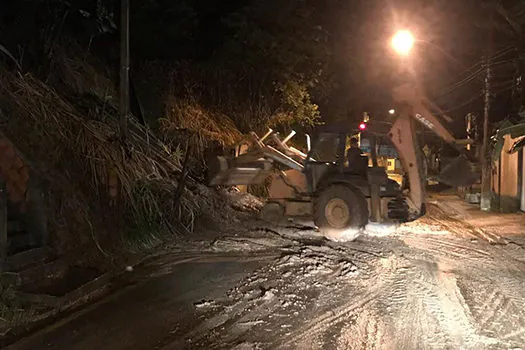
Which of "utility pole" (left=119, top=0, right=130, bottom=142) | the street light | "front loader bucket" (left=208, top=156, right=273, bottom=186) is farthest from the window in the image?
the street light

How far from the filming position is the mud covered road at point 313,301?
584 centimetres

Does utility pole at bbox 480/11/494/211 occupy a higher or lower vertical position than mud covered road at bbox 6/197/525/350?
higher

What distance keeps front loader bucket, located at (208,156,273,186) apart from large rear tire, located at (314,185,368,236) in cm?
230

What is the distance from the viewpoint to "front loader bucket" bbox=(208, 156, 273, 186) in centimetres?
1416

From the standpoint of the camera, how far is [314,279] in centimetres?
849

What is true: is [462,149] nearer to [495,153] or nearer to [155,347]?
[495,153]

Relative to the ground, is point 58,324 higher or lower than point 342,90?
lower

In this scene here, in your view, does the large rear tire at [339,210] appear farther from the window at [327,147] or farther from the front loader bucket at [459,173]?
the front loader bucket at [459,173]

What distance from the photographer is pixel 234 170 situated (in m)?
→ 14.3

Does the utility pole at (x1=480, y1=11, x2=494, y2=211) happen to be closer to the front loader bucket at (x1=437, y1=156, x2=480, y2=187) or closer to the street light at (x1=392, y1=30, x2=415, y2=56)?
the street light at (x1=392, y1=30, x2=415, y2=56)

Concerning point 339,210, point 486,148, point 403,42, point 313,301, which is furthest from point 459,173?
point 486,148

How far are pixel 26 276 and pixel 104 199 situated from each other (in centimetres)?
293

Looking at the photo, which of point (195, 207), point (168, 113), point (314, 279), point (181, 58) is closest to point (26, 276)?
point (314, 279)

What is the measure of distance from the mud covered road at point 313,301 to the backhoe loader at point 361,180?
116cm
